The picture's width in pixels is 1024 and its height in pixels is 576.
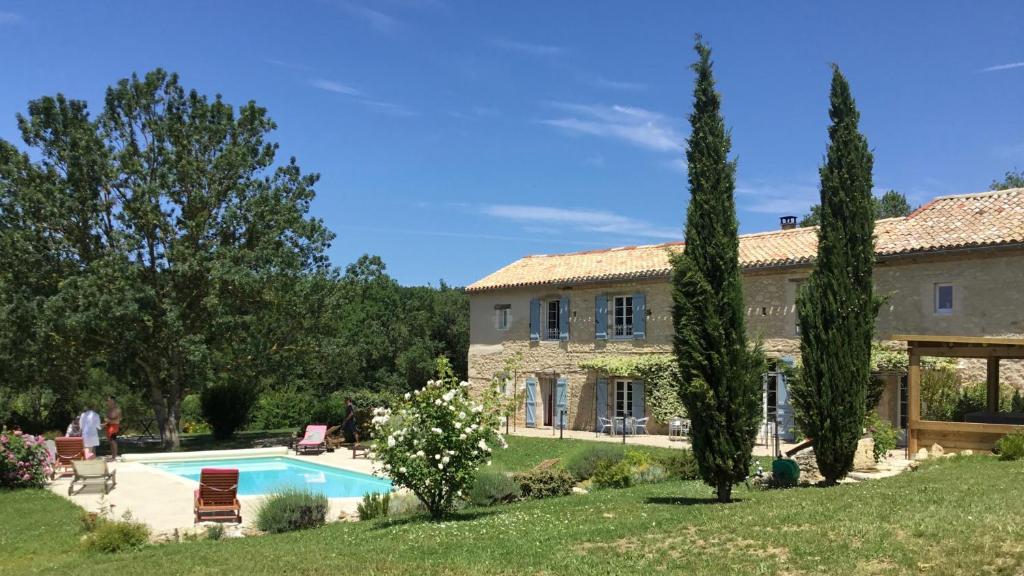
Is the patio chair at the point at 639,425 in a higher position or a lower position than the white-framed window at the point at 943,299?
lower

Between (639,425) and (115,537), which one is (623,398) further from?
(115,537)

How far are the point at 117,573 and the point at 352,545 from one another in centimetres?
244

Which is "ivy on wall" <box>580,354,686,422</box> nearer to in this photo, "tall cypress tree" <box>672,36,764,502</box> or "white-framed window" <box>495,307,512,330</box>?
"white-framed window" <box>495,307,512,330</box>

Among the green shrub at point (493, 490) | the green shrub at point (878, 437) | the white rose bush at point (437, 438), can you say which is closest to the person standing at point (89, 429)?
the green shrub at point (493, 490)

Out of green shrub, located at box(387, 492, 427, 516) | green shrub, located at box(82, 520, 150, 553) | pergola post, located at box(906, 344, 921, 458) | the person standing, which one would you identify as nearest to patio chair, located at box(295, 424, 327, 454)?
the person standing

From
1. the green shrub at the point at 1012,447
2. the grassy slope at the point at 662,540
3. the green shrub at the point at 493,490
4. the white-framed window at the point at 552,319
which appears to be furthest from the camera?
the white-framed window at the point at 552,319

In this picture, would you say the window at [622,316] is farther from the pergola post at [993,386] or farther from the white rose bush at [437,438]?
the white rose bush at [437,438]

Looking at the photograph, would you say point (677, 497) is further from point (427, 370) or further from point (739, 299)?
point (427, 370)

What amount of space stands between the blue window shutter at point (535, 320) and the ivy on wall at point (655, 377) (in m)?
3.72

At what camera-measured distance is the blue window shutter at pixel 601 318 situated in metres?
28.0

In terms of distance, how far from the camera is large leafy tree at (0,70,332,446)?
22797mm

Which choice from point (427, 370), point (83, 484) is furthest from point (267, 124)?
point (427, 370)

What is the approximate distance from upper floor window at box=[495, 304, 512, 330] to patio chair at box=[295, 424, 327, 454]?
9.44 m

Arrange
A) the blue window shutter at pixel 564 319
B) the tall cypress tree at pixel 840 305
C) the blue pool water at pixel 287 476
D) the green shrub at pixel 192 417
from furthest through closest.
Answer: the green shrub at pixel 192 417
the blue window shutter at pixel 564 319
the blue pool water at pixel 287 476
the tall cypress tree at pixel 840 305
